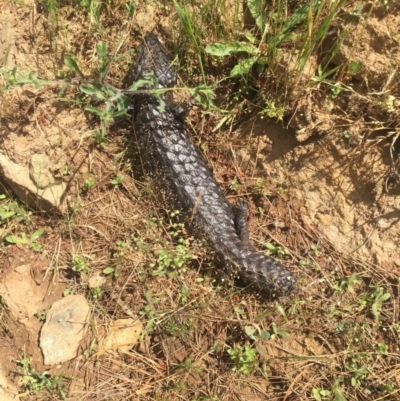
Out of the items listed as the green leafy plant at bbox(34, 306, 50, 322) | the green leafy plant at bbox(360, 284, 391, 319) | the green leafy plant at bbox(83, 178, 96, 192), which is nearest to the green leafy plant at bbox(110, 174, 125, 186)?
the green leafy plant at bbox(83, 178, 96, 192)

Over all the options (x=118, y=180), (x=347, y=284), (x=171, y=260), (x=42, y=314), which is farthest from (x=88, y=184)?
(x=347, y=284)

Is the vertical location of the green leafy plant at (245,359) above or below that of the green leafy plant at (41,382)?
below

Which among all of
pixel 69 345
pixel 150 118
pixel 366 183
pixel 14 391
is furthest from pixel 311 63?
pixel 14 391

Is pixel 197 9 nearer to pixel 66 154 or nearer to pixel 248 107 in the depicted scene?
pixel 248 107

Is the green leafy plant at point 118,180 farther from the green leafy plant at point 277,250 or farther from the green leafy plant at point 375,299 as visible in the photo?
the green leafy plant at point 375,299

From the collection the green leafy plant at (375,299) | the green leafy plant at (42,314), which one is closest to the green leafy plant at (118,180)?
the green leafy plant at (42,314)

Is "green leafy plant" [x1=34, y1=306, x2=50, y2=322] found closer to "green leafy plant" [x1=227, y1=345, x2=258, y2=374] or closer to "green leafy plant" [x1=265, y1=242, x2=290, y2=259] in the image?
"green leafy plant" [x1=227, y1=345, x2=258, y2=374]

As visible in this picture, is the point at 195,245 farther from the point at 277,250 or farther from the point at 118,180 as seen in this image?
the point at 118,180
